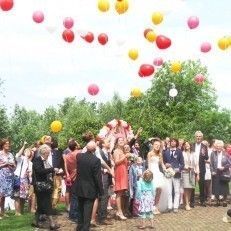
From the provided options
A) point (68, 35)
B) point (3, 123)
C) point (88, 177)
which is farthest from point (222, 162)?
point (3, 123)

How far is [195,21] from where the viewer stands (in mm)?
16188

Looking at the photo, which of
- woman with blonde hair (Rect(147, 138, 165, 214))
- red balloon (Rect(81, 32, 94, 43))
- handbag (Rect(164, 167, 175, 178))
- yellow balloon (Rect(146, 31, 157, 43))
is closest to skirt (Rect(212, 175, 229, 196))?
handbag (Rect(164, 167, 175, 178))

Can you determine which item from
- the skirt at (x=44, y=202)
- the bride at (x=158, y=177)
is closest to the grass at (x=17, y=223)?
the skirt at (x=44, y=202)

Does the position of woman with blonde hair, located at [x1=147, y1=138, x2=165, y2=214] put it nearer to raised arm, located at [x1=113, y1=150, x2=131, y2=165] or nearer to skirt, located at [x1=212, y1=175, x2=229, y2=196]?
raised arm, located at [x1=113, y1=150, x2=131, y2=165]

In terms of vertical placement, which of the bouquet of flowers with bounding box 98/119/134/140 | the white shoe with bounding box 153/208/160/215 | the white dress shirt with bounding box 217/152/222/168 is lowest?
the white shoe with bounding box 153/208/160/215

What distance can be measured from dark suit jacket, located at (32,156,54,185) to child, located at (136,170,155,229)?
2215 millimetres

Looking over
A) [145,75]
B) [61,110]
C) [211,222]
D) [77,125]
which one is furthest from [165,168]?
[61,110]

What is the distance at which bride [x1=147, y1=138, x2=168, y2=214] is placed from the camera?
14.4m

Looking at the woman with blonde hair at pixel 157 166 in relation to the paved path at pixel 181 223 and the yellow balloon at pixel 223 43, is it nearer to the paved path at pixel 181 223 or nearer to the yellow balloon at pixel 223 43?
the paved path at pixel 181 223

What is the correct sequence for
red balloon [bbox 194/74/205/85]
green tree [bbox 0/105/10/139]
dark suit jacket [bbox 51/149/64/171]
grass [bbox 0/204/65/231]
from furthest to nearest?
green tree [bbox 0/105/10/139] < red balloon [bbox 194/74/205/85] < dark suit jacket [bbox 51/149/64/171] < grass [bbox 0/204/65/231]

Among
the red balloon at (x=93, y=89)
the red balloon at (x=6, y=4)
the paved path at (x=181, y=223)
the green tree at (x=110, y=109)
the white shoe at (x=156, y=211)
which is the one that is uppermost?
the green tree at (x=110, y=109)

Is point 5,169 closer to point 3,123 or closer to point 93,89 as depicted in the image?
point 93,89

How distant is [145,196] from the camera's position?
41.5 feet

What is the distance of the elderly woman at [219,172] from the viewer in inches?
655
